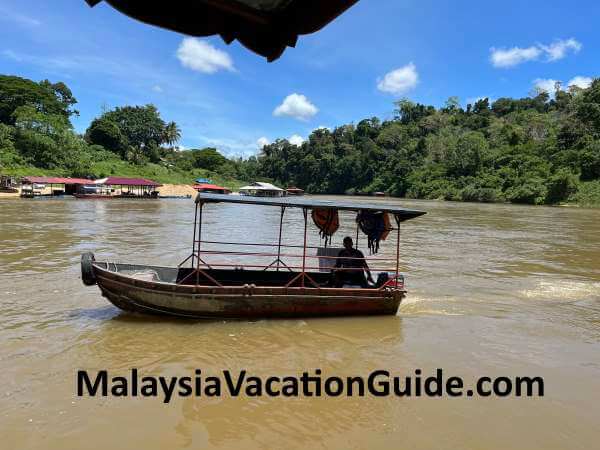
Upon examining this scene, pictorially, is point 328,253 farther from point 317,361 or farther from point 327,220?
point 317,361

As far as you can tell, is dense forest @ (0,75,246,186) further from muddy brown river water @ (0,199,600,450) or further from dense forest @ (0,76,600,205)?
muddy brown river water @ (0,199,600,450)

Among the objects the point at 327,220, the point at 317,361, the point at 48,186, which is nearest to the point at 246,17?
the point at 317,361

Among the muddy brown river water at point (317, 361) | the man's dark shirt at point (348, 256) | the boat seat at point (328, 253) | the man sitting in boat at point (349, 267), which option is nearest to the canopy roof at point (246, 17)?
the muddy brown river water at point (317, 361)

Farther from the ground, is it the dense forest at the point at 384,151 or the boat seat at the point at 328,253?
the dense forest at the point at 384,151

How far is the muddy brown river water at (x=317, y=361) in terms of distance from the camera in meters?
4.86

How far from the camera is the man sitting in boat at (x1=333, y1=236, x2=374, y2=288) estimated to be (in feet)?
28.9

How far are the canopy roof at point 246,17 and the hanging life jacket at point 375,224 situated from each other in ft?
22.4

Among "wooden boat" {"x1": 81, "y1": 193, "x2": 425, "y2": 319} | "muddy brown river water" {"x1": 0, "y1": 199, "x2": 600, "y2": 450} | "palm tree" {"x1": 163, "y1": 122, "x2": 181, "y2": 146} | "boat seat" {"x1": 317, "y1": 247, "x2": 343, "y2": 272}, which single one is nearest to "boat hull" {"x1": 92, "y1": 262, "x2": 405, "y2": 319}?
"wooden boat" {"x1": 81, "y1": 193, "x2": 425, "y2": 319}

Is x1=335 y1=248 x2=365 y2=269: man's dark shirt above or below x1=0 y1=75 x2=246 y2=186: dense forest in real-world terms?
below

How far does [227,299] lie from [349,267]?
2.63 meters

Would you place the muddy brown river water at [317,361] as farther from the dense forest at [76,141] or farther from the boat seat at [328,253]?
the dense forest at [76,141]

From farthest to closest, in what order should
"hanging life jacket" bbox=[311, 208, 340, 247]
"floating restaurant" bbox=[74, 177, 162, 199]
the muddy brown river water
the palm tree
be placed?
the palm tree
"floating restaurant" bbox=[74, 177, 162, 199]
"hanging life jacket" bbox=[311, 208, 340, 247]
the muddy brown river water

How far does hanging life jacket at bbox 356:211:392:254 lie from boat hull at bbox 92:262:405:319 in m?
1.19

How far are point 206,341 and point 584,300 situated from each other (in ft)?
30.0
